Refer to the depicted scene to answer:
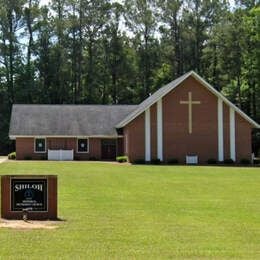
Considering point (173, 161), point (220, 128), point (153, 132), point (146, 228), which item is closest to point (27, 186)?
point (146, 228)

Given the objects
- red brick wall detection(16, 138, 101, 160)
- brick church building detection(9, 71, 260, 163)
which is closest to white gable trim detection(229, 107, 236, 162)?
brick church building detection(9, 71, 260, 163)

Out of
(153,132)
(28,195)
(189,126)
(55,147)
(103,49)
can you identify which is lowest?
(28,195)

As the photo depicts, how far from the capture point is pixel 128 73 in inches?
3327

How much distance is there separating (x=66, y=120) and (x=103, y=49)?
24.9 m

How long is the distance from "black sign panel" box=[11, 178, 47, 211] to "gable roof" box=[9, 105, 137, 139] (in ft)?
146

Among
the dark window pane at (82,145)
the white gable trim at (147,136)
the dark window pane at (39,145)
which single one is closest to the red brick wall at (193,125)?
the white gable trim at (147,136)

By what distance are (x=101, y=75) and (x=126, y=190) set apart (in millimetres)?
61876

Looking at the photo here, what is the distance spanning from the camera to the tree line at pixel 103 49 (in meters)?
81.6

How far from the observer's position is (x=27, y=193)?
603 inches

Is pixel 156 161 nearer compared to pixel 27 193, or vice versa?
pixel 27 193

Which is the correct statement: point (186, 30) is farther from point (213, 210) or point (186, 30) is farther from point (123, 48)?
point (213, 210)

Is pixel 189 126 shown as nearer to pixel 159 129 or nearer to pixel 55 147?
pixel 159 129

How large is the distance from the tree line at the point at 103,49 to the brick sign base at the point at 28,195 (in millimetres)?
65536

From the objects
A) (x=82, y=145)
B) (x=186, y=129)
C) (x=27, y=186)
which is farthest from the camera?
(x=82, y=145)
